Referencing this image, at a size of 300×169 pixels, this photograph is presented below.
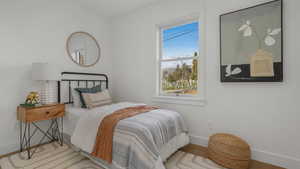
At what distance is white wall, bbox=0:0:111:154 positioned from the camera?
2.08 metres

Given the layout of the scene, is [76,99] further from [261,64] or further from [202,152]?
[261,64]

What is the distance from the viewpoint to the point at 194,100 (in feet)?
8.01

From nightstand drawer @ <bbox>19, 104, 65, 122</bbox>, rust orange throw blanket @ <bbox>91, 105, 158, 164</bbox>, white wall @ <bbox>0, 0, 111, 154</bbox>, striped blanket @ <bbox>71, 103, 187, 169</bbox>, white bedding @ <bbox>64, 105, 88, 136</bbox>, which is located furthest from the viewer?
white bedding @ <bbox>64, 105, 88, 136</bbox>

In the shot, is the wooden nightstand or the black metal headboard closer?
the wooden nightstand

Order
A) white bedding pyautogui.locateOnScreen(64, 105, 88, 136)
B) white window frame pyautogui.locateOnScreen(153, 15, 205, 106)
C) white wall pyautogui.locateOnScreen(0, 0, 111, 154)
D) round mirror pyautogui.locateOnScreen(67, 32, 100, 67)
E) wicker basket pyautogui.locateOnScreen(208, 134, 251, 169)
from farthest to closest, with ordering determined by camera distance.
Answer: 1. round mirror pyautogui.locateOnScreen(67, 32, 100, 67)
2. white window frame pyautogui.locateOnScreen(153, 15, 205, 106)
3. white bedding pyautogui.locateOnScreen(64, 105, 88, 136)
4. white wall pyautogui.locateOnScreen(0, 0, 111, 154)
5. wicker basket pyautogui.locateOnScreen(208, 134, 251, 169)

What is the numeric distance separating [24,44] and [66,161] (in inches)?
73.7

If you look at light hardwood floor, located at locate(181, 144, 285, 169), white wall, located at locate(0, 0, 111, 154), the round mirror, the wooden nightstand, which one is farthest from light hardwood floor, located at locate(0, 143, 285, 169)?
the round mirror

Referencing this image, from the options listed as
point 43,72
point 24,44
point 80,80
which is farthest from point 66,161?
point 24,44

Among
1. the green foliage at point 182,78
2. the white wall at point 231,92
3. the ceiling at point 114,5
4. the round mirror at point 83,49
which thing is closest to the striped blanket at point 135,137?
the white wall at point 231,92

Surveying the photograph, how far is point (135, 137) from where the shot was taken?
4.86 feet

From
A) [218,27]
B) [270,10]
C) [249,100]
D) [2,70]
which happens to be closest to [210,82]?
[249,100]

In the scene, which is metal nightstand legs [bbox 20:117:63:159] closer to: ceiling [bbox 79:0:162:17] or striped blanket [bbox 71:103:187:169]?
striped blanket [bbox 71:103:187:169]

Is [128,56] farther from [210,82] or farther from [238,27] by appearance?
[238,27]

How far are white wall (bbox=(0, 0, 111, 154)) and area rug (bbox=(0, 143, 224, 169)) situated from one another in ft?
1.28
